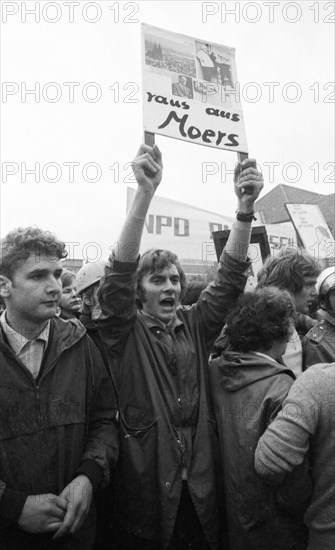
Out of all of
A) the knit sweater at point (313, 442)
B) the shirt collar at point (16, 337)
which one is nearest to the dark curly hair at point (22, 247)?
the shirt collar at point (16, 337)

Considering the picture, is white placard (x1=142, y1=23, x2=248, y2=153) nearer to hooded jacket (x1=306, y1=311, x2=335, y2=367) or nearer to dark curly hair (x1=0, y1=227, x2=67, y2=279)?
dark curly hair (x1=0, y1=227, x2=67, y2=279)

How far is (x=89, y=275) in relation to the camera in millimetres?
3098

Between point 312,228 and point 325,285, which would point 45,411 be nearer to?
point 325,285

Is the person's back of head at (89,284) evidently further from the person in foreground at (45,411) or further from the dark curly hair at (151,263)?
the person in foreground at (45,411)

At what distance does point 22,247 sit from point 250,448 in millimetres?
1279

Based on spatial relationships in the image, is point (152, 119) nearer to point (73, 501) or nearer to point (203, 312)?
point (203, 312)

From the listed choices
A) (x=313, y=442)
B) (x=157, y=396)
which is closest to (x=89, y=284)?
(x=157, y=396)

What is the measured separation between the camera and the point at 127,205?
6.06m

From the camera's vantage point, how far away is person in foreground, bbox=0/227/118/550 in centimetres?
200

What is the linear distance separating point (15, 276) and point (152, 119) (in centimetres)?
107

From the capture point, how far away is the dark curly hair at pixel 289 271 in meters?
2.96

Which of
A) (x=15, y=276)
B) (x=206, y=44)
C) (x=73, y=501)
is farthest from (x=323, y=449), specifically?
(x=206, y=44)

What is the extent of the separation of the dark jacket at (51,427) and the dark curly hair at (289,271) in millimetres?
1217

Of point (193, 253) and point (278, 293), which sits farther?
point (193, 253)
